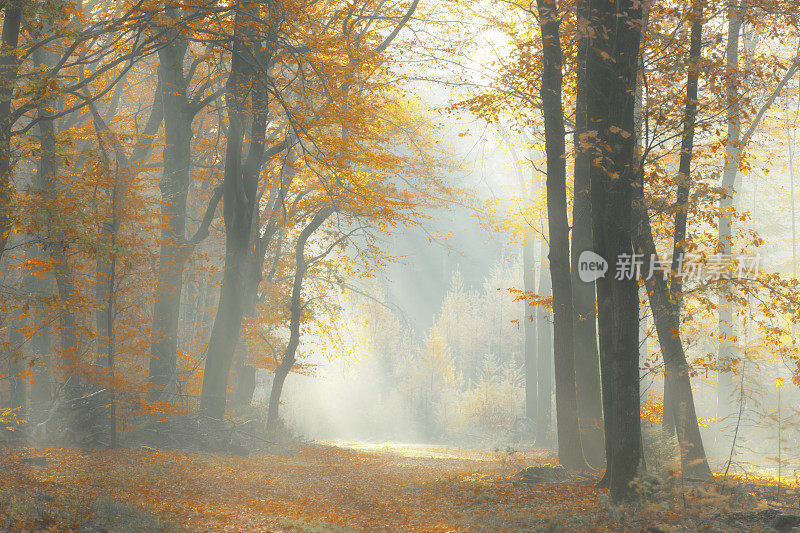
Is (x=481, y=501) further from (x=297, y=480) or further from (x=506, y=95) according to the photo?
(x=506, y=95)

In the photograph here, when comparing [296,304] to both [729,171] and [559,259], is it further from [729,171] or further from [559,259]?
[729,171]

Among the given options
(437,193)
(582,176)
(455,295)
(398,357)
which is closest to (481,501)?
(582,176)

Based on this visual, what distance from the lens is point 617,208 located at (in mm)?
6402

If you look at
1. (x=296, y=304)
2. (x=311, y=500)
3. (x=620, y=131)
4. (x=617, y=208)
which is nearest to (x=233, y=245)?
(x=296, y=304)

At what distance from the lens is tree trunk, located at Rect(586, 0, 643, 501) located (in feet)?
20.9

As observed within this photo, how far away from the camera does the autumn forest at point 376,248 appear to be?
256 inches

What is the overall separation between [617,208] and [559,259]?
303cm

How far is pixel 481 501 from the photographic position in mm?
7641

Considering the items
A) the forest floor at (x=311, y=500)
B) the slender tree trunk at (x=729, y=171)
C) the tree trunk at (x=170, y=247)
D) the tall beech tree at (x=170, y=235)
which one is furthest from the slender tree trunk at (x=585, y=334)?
the tree trunk at (x=170, y=247)

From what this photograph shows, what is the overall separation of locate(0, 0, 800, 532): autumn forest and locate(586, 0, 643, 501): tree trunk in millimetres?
27

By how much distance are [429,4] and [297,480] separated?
11414 millimetres

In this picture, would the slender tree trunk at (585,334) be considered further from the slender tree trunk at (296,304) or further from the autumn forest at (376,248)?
the slender tree trunk at (296,304)

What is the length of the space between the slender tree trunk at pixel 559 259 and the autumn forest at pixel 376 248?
35 millimetres

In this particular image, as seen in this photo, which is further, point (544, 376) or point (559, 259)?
point (544, 376)
